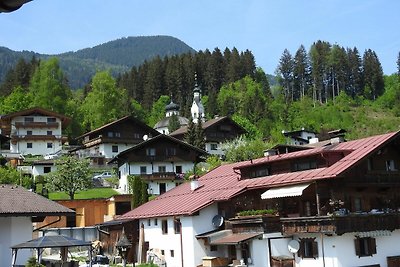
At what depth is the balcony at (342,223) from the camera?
26.9 m

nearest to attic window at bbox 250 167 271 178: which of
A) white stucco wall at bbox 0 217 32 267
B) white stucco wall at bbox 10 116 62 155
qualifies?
white stucco wall at bbox 0 217 32 267

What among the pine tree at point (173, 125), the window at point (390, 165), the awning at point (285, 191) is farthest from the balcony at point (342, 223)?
the pine tree at point (173, 125)

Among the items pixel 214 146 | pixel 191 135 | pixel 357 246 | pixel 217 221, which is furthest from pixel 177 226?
pixel 214 146

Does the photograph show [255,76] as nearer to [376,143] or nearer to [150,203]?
[150,203]

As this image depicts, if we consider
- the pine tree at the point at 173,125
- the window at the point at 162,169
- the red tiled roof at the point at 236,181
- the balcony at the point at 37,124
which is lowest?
the red tiled roof at the point at 236,181

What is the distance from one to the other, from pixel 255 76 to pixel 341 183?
12026cm

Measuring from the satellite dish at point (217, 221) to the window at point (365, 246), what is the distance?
8.75 m

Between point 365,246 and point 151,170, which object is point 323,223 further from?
point 151,170

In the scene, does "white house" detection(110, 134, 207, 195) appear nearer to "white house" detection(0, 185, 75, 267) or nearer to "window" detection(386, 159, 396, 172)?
"window" detection(386, 159, 396, 172)

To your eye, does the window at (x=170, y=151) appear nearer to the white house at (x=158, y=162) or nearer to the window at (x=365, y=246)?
the white house at (x=158, y=162)

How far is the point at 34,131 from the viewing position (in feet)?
278

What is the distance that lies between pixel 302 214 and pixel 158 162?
35.6 meters

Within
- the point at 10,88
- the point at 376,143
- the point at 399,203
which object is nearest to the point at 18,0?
the point at 376,143

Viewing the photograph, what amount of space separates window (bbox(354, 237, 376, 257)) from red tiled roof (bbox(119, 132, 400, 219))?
384 centimetres
